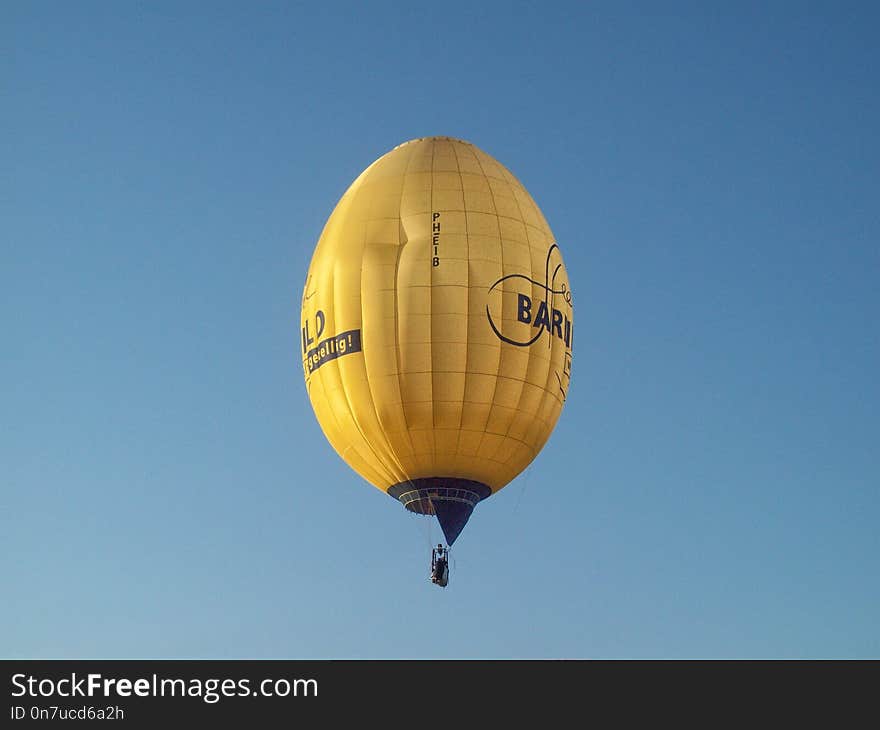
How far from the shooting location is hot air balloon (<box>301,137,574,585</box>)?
4878 cm

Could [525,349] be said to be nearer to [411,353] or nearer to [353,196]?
[411,353]

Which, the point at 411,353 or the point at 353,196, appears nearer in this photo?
the point at 411,353

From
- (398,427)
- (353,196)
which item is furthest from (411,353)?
(353,196)

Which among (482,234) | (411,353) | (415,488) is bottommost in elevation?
(415,488)

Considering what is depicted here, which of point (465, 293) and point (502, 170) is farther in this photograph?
point (502, 170)

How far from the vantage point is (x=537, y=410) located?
5019 centimetres

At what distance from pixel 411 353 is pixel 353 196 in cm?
601

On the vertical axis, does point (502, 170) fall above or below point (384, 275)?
above

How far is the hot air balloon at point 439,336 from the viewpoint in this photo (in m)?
48.8

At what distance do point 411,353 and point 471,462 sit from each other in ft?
12.0

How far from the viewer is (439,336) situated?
160ft

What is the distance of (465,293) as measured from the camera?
160ft

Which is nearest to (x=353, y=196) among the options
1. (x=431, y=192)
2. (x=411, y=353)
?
(x=431, y=192)

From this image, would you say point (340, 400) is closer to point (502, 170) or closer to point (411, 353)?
point (411, 353)
